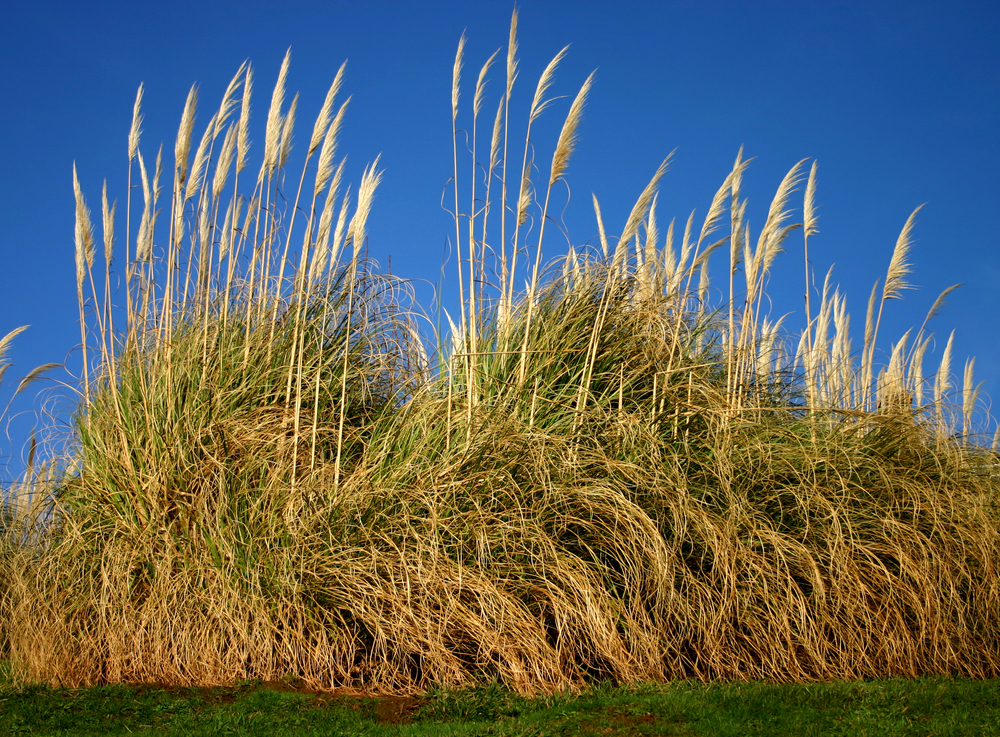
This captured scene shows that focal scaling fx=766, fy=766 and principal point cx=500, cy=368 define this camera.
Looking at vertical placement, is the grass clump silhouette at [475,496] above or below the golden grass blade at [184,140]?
below

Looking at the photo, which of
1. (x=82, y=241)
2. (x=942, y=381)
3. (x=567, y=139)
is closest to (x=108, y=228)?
(x=82, y=241)

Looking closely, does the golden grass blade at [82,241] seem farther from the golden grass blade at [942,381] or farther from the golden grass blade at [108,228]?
the golden grass blade at [942,381]

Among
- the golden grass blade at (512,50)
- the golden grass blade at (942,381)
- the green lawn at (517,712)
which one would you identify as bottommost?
the green lawn at (517,712)

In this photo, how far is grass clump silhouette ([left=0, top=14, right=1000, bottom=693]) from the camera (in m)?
3.63

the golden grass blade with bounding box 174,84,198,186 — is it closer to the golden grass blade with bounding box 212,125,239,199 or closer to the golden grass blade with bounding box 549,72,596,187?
the golden grass blade with bounding box 212,125,239,199

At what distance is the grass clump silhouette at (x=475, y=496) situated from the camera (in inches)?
143

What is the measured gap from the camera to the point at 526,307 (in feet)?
16.6

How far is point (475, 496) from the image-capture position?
392cm

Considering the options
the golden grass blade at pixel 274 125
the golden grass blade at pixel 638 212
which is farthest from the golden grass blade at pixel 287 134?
the golden grass blade at pixel 638 212

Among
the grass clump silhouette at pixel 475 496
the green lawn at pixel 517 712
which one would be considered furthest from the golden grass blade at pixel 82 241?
the green lawn at pixel 517 712

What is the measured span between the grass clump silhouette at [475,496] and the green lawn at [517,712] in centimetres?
25

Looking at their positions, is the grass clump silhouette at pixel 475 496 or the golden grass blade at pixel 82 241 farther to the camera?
the golden grass blade at pixel 82 241

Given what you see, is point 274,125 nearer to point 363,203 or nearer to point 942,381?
point 363,203

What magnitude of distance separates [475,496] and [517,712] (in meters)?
1.10
